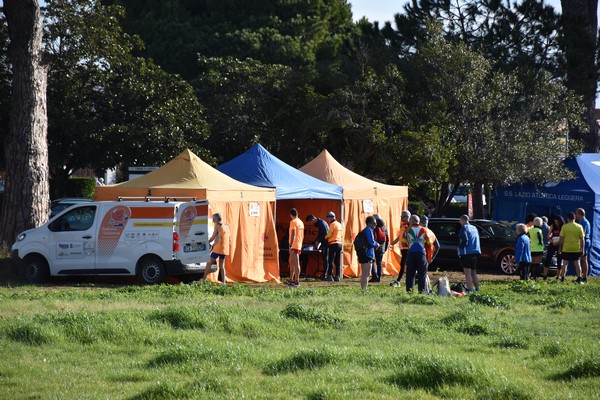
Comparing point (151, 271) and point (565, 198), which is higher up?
point (565, 198)

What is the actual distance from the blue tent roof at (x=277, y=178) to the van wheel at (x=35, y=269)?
17.2ft

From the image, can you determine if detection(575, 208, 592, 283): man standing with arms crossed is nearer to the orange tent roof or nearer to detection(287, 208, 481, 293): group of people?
detection(287, 208, 481, 293): group of people

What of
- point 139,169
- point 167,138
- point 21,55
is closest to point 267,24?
point 167,138

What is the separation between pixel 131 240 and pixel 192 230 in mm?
1324

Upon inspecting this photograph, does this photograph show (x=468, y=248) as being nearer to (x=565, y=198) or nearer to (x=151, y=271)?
(x=151, y=271)

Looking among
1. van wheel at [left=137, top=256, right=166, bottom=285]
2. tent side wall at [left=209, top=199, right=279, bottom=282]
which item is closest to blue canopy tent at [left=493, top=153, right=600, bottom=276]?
tent side wall at [left=209, top=199, right=279, bottom=282]

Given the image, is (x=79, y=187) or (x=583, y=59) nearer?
(x=583, y=59)

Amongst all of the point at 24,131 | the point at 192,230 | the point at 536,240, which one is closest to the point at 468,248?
the point at 536,240

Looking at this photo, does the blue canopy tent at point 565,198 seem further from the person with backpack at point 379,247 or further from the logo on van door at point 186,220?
the logo on van door at point 186,220

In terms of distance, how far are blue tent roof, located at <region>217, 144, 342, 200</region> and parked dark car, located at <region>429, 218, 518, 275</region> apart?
4.70 meters

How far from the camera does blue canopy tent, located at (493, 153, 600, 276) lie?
26266 mm

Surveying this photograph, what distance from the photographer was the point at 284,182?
22.0m

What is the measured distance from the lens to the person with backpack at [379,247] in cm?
2164

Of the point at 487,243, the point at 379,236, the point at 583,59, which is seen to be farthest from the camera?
the point at 583,59
